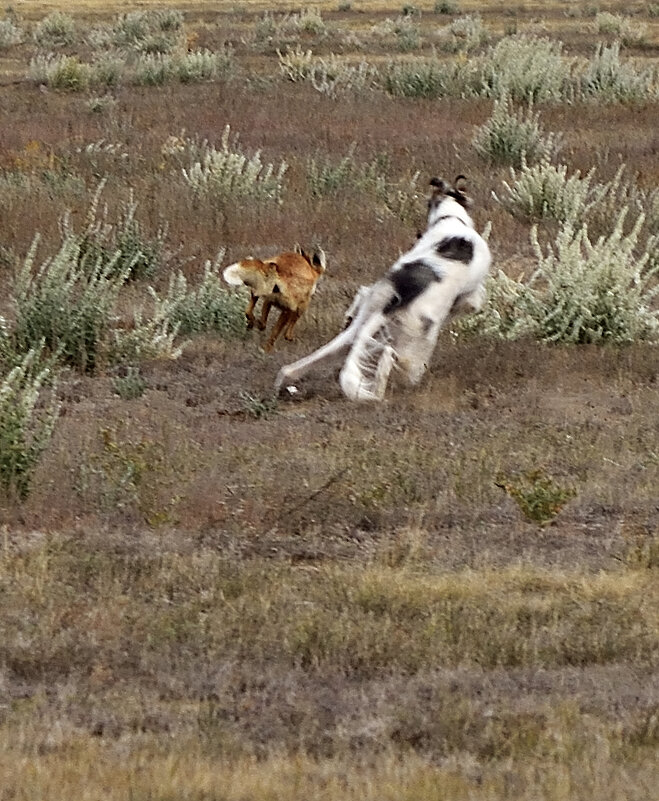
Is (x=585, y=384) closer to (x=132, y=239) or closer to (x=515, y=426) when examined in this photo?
(x=515, y=426)

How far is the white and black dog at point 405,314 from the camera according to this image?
8164mm

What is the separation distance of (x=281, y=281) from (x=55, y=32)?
26.6 metres

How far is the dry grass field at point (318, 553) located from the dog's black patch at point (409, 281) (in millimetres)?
533

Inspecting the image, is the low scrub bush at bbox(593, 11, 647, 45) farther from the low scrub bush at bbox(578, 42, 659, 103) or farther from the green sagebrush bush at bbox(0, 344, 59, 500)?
the green sagebrush bush at bbox(0, 344, 59, 500)

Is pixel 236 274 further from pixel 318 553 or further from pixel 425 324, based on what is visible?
pixel 318 553

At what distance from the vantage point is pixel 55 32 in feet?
111

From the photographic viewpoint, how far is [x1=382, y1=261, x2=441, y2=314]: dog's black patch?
8172 mm

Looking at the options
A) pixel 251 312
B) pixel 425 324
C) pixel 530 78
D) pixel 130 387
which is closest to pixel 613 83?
pixel 530 78

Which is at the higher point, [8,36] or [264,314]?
[264,314]

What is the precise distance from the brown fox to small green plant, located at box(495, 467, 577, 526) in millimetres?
2819

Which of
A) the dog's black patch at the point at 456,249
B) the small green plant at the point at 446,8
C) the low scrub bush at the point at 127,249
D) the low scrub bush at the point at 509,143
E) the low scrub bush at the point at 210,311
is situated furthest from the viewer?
the small green plant at the point at 446,8

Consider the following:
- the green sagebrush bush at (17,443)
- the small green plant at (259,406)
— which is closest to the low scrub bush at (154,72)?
the small green plant at (259,406)

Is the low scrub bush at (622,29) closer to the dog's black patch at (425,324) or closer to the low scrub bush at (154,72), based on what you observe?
the low scrub bush at (154,72)

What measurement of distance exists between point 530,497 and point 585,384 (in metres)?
2.72
